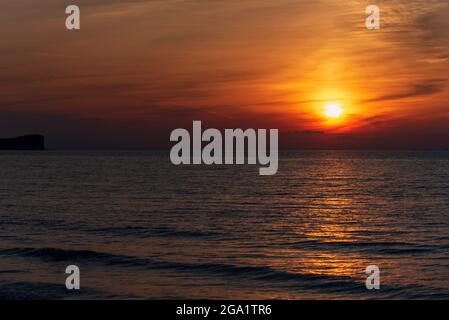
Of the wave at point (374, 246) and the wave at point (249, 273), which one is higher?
the wave at point (374, 246)

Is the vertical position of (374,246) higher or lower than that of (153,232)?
lower

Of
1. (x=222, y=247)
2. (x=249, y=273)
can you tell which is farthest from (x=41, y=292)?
(x=222, y=247)

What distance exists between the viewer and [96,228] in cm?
4078

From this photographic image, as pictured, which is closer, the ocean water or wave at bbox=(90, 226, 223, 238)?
the ocean water

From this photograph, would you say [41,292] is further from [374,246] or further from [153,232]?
[374,246]

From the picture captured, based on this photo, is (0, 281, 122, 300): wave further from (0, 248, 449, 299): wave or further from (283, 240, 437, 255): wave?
(283, 240, 437, 255): wave

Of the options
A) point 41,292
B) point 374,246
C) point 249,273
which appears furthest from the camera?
point 374,246

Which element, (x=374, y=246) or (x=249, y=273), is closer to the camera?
(x=249, y=273)

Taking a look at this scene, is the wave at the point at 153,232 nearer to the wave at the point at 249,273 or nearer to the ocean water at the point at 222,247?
the ocean water at the point at 222,247

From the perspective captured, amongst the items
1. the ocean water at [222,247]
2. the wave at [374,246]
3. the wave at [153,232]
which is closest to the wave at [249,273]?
the ocean water at [222,247]

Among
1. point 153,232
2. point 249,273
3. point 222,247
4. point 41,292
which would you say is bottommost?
point 41,292

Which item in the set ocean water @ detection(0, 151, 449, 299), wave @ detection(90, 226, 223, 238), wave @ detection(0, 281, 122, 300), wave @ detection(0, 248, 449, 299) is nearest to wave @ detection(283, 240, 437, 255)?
ocean water @ detection(0, 151, 449, 299)
